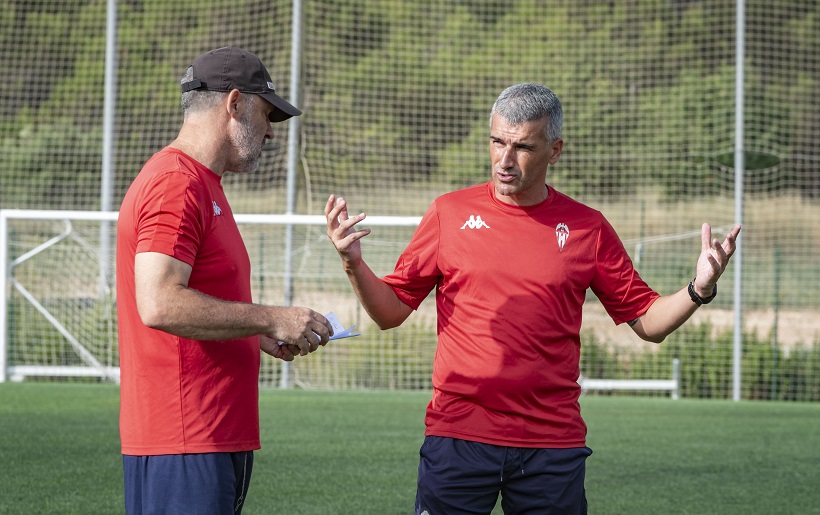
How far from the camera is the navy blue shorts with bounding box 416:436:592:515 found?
337 centimetres

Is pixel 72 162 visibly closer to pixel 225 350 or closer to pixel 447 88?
pixel 447 88

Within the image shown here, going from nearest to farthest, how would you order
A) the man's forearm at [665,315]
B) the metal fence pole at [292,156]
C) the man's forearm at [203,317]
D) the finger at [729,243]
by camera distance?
1. the man's forearm at [203,317]
2. the finger at [729,243]
3. the man's forearm at [665,315]
4. the metal fence pole at [292,156]

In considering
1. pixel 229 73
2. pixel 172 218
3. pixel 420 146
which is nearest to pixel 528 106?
pixel 229 73

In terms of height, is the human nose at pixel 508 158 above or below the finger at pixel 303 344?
above

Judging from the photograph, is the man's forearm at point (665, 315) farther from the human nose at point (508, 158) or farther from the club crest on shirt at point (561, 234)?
the human nose at point (508, 158)

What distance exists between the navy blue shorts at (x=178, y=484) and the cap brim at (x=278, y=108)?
104cm

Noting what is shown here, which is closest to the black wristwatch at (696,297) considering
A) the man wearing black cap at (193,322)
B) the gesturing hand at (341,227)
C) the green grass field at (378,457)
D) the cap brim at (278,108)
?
the gesturing hand at (341,227)

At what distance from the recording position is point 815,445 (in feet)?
28.9

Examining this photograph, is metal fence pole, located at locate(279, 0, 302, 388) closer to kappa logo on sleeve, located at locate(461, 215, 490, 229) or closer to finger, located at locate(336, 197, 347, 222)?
kappa logo on sleeve, located at locate(461, 215, 490, 229)

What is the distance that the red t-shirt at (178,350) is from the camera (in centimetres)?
294

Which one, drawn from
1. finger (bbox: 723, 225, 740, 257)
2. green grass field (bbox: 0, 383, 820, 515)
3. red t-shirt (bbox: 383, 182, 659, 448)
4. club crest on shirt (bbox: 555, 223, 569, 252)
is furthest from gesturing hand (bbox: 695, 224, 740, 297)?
green grass field (bbox: 0, 383, 820, 515)

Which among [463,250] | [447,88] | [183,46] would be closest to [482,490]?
[463,250]

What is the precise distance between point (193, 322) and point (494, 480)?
1.12m

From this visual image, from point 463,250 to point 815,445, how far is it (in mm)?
6310
